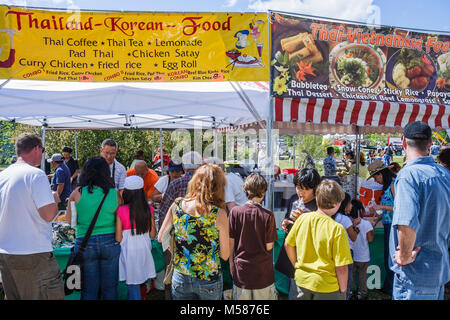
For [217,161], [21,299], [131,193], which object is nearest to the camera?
A: [21,299]

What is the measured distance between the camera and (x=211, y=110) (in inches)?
157

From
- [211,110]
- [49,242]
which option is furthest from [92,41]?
[49,242]

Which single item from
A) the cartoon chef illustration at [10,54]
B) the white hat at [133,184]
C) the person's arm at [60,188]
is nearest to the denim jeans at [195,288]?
the white hat at [133,184]

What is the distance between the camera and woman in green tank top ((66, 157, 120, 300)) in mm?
2607

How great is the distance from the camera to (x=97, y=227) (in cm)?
263

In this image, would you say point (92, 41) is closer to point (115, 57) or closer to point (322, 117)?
point (115, 57)

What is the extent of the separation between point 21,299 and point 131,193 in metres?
1.13

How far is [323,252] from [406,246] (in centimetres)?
49

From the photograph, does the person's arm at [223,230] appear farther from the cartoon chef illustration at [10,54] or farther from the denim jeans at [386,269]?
the cartoon chef illustration at [10,54]

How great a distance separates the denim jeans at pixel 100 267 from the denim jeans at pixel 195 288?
76cm

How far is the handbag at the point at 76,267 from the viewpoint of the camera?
102 inches

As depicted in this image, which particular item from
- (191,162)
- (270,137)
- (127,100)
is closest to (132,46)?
(127,100)

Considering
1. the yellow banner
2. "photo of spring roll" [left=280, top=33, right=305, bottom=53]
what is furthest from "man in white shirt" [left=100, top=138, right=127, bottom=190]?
"photo of spring roll" [left=280, top=33, right=305, bottom=53]

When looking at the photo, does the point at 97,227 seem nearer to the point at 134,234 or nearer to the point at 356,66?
the point at 134,234
